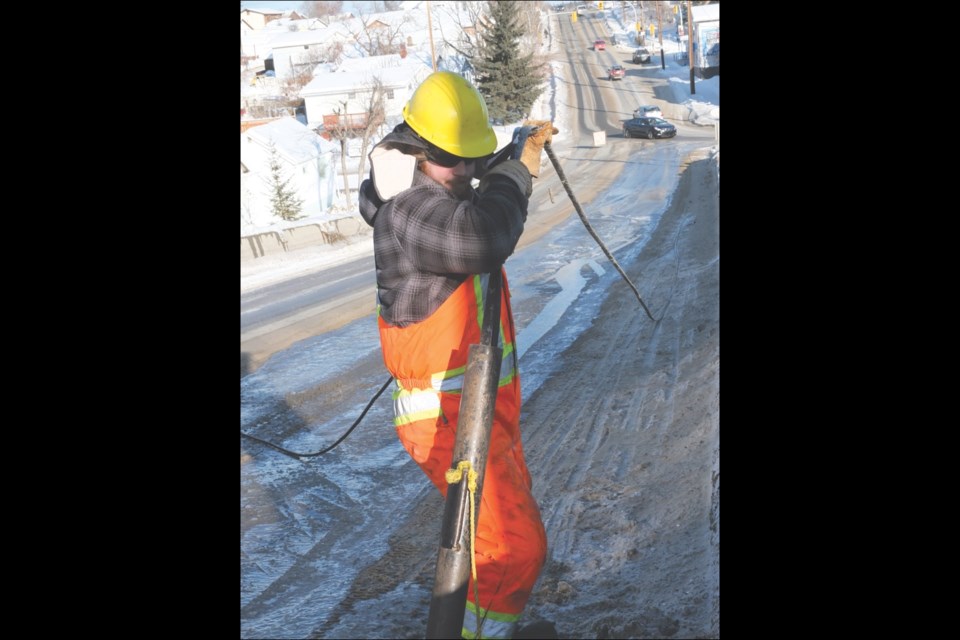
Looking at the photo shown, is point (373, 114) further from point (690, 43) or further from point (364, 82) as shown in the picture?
point (690, 43)

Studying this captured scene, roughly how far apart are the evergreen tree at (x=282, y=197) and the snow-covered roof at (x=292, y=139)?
2.92 feet

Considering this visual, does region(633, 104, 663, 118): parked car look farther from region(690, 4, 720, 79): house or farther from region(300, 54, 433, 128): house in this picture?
region(300, 54, 433, 128): house

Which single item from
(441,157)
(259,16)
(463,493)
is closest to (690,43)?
(441,157)

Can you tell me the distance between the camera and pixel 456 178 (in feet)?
6.36

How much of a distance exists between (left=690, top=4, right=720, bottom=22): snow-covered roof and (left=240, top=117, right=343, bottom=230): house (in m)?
1.52

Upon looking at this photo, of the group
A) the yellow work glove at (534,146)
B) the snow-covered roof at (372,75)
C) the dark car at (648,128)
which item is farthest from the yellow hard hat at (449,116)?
the dark car at (648,128)

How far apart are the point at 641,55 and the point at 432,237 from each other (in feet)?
5.21

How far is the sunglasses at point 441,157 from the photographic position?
6.20ft

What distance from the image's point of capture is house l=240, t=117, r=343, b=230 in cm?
373

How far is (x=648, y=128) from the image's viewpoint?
3418 millimetres

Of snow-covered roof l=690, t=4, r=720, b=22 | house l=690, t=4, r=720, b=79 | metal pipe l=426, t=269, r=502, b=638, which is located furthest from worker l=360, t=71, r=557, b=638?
snow-covered roof l=690, t=4, r=720, b=22
